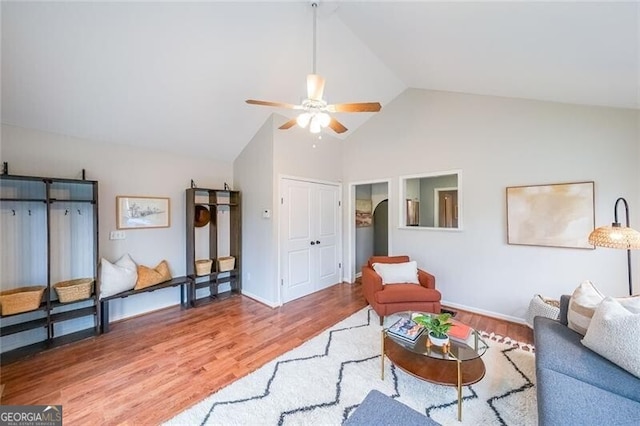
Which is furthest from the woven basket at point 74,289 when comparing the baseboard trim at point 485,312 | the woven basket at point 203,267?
the baseboard trim at point 485,312

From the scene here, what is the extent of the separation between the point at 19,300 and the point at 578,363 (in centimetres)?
472

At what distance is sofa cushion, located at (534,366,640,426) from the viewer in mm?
1283

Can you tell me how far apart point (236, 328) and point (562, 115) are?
464 centimetres

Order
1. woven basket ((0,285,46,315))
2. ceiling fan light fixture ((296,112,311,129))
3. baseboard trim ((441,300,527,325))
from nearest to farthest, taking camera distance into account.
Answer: ceiling fan light fixture ((296,112,311,129)) → woven basket ((0,285,46,315)) → baseboard trim ((441,300,527,325))

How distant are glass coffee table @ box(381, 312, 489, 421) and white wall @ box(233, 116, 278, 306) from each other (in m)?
2.22

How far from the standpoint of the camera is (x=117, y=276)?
3143mm

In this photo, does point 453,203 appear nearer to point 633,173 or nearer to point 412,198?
point 412,198

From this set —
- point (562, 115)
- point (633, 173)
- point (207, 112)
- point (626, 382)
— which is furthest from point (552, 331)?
point (207, 112)

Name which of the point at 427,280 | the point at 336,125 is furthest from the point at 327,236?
the point at 336,125

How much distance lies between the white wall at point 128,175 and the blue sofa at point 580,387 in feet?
14.2

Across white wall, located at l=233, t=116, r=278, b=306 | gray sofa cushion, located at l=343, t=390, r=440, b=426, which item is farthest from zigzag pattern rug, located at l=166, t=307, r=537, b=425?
white wall, located at l=233, t=116, r=278, b=306

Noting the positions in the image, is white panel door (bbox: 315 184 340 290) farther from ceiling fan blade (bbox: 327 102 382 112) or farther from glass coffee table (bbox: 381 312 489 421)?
glass coffee table (bbox: 381 312 489 421)

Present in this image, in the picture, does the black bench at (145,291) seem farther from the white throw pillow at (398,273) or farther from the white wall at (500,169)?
the white wall at (500,169)

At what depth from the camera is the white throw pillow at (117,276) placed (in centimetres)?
306
